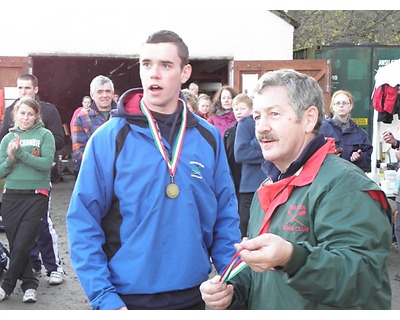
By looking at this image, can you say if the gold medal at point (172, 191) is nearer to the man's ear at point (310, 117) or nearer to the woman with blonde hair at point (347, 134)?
the man's ear at point (310, 117)

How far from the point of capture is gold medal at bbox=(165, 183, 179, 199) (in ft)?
8.33

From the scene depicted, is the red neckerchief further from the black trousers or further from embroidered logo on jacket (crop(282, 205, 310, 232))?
the black trousers

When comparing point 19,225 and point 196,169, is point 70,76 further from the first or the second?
point 196,169

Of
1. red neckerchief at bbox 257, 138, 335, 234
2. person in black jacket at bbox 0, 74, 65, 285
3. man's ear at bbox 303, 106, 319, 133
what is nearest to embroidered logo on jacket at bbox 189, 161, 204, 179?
red neckerchief at bbox 257, 138, 335, 234

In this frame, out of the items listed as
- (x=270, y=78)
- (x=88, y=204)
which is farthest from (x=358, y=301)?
(x=88, y=204)

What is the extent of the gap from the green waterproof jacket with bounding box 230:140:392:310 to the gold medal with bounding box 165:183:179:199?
563 mm

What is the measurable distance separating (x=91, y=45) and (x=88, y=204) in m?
11.7

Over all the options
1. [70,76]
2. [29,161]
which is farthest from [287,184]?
[70,76]

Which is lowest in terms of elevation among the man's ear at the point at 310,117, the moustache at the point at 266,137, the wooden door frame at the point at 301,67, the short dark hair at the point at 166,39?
the moustache at the point at 266,137

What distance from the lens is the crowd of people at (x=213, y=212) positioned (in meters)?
1.73

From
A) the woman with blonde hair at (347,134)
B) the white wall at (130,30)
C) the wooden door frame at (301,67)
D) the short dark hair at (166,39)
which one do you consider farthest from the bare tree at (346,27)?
the short dark hair at (166,39)

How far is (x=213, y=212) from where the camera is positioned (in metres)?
2.73

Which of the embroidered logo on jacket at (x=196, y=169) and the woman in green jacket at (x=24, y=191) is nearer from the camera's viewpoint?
the embroidered logo on jacket at (x=196, y=169)

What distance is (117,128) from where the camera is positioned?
8.49ft
